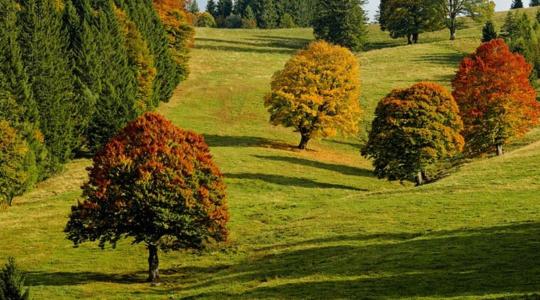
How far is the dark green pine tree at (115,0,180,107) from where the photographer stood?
310ft

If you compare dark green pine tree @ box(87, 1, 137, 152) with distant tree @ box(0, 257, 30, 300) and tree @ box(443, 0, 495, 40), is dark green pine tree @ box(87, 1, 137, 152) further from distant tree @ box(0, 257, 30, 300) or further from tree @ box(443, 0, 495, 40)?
tree @ box(443, 0, 495, 40)

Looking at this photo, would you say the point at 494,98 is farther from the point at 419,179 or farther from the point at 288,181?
the point at 288,181

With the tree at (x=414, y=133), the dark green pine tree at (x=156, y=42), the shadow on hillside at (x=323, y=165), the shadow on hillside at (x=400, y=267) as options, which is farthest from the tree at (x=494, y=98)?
the dark green pine tree at (x=156, y=42)

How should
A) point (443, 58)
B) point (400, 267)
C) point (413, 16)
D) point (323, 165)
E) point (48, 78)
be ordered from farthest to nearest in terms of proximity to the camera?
point (413, 16) < point (443, 58) < point (323, 165) < point (48, 78) < point (400, 267)

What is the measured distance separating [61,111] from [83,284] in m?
32.1

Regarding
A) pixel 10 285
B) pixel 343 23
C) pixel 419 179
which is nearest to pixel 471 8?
pixel 343 23

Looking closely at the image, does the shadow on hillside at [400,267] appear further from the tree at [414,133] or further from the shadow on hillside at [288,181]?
the tree at [414,133]

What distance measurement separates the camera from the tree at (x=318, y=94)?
255 ft

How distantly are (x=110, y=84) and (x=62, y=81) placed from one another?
6.37 meters

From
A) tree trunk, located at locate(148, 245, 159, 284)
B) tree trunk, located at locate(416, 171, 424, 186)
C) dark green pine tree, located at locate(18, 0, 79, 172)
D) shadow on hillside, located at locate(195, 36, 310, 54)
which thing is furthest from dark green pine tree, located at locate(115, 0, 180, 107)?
tree trunk, located at locate(148, 245, 159, 284)

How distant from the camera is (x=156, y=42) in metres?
100

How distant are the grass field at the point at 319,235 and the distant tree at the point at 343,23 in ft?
199

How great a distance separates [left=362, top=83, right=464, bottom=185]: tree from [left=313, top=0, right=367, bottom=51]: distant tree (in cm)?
8008

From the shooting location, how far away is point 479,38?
145 meters
